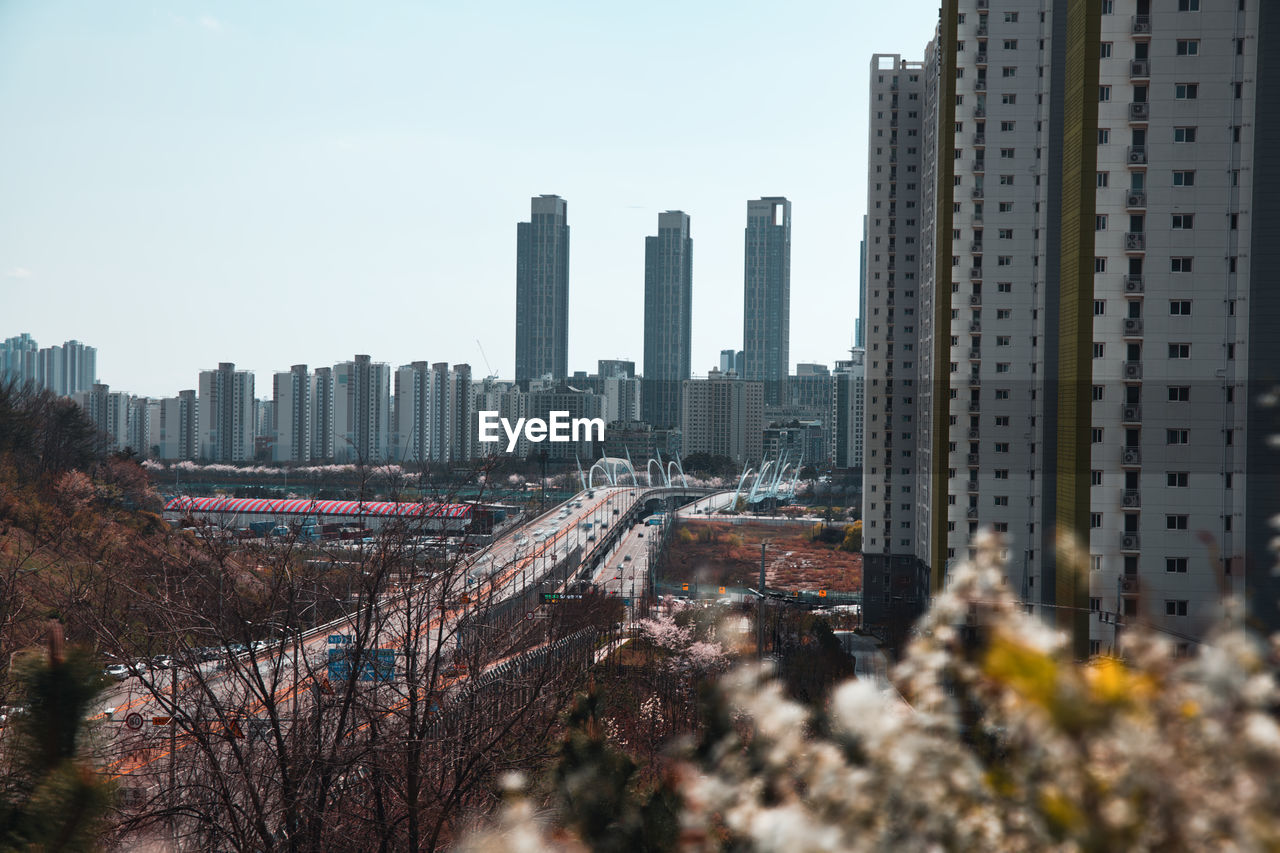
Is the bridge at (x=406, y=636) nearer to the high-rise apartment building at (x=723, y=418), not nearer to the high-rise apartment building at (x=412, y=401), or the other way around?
the high-rise apartment building at (x=723, y=418)

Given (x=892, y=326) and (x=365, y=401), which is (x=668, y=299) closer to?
(x=365, y=401)

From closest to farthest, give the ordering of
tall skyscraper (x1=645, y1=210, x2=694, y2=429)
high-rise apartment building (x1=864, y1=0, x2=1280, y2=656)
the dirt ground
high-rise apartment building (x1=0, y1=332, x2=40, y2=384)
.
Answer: high-rise apartment building (x1=864, y1=0, x2=1280, y2=656), the dirt ground, high-rise apartment building (x1=0, y1=332, x2=40, y2=384), tall skyscraper (x1=645, y1=210, x2=694, y2=429)

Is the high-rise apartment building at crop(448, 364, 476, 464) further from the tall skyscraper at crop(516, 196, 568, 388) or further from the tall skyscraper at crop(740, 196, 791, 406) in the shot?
the tall skyscraper at crop(740, 196, 791, 406)

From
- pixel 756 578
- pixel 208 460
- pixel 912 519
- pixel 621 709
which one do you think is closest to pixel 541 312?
pixel 208 460

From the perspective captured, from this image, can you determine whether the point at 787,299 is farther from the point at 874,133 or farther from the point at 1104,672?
the point at 1104,672

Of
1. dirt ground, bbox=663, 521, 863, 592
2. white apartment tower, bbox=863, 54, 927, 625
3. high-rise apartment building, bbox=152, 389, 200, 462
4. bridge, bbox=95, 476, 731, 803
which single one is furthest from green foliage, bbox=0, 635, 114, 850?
high-rise apartment building, bbox=152, 389, 200, 462

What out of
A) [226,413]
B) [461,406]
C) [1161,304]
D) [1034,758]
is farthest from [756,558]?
[226,413]
